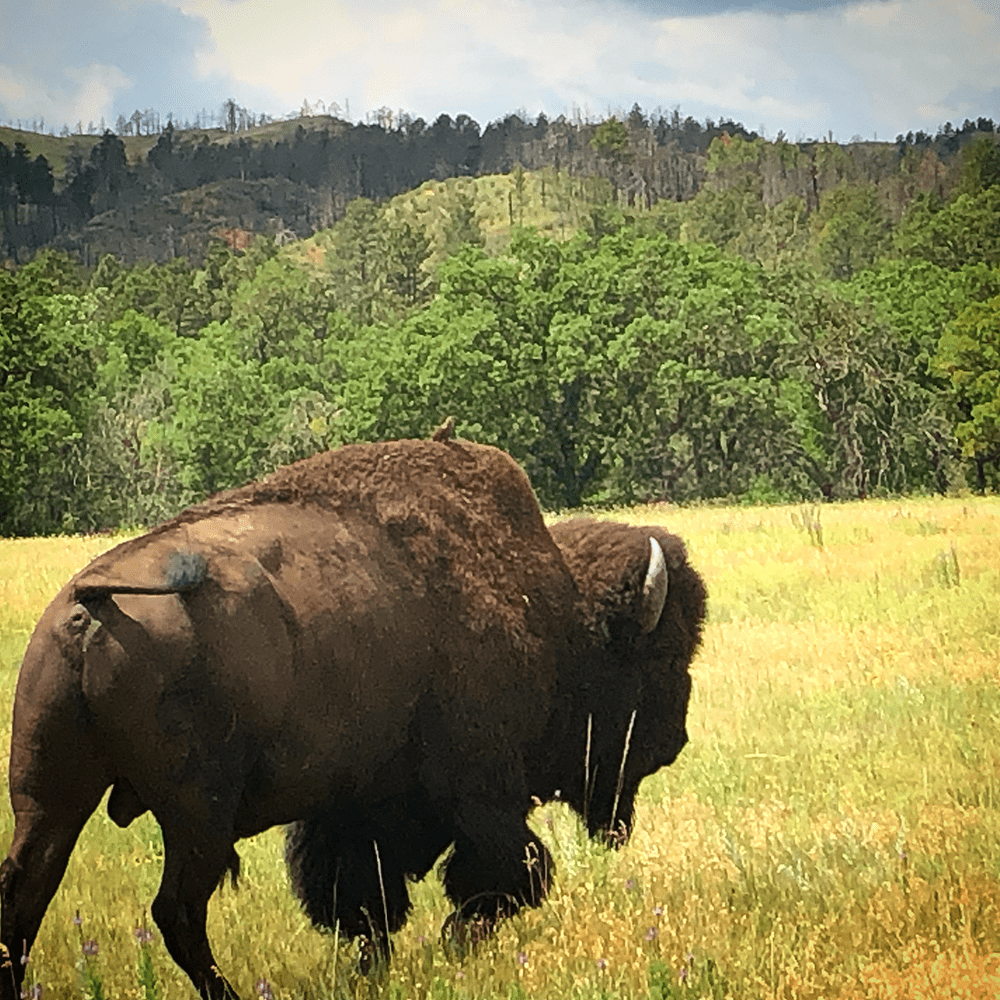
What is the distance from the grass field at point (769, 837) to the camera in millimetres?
2691

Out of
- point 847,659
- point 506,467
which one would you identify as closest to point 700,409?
point 847,659

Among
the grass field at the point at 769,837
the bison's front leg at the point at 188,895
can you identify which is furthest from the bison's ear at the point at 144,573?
the grass field at the point at 769,837

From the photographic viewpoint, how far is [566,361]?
19.0 ft

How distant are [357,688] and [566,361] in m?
3.42

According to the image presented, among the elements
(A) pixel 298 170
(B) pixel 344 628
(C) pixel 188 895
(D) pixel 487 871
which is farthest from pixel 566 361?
(C) pixel 188 895

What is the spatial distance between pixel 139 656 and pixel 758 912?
1691 mm

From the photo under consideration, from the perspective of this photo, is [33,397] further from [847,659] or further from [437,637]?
[847,659]

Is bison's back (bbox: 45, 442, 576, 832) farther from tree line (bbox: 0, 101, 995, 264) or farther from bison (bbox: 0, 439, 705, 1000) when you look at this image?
tree line (bbox: 0, 101, 995, 264)

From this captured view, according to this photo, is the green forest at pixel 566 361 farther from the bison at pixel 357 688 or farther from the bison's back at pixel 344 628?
the bison's back at pixel 344 628

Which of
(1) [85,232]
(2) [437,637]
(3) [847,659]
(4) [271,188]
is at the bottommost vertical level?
(3) [847,659]

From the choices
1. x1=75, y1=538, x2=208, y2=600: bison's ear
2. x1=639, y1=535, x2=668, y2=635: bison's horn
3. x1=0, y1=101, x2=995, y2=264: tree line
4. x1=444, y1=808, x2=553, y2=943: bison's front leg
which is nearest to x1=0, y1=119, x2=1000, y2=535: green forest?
x1=0, y1=101, x2=995, y2=264: tree line

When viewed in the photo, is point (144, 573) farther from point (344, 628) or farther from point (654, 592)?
point (654, 592)

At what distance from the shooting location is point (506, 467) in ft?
10.7

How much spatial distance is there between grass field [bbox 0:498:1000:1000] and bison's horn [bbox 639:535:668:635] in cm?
68
